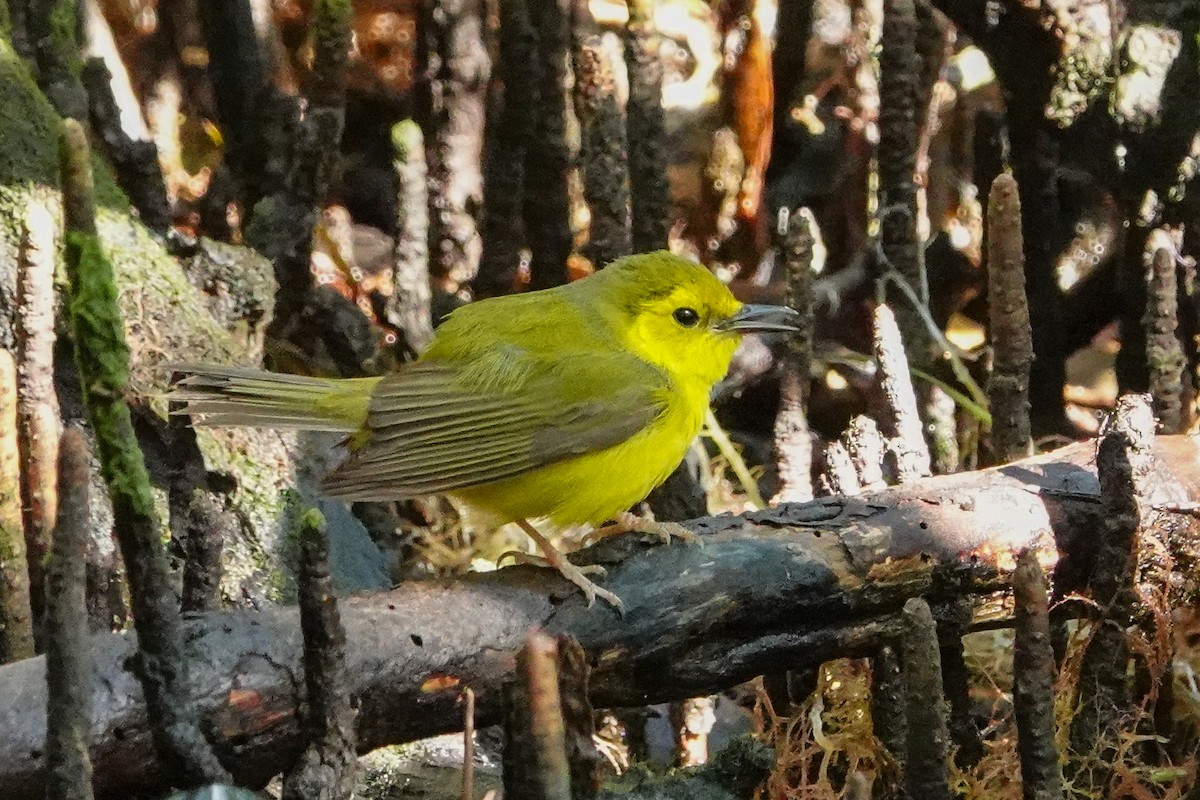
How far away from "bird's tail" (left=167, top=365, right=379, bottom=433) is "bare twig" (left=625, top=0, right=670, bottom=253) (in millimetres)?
1250

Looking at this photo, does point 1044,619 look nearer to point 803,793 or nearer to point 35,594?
point 803,793

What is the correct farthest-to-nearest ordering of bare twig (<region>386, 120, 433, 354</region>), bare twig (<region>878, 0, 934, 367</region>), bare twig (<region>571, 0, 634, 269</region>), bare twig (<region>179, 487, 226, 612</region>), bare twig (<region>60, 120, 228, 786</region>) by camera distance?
bare twig (<region>386, 120, 433, 354</region>) < bare twig (<region>878, 0, 934, 367</region>) < bare twig (<region>571, 0, 634, 269</region>) < bare twig (<region>179, 487, 226, 612</region>) < bare twig (<region>60, 120, 228, 786</region>)

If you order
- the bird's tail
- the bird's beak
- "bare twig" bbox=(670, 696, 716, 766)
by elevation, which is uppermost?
the bird's beak

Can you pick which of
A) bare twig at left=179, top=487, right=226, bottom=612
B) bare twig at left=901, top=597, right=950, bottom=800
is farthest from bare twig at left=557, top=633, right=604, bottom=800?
bare twig at left=179, top=487, right=226, bottom=612

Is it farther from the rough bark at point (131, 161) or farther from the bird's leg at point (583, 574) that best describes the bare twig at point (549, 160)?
the bird's leg at point (583, 574)

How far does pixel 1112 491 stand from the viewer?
2367 millimetres

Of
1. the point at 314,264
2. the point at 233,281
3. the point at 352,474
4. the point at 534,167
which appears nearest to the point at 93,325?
the point at 352,474

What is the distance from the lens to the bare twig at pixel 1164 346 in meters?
3.12

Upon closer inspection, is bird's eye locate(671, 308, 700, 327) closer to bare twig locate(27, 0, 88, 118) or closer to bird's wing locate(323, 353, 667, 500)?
bird's wing locate(323, 353, 667, 500)

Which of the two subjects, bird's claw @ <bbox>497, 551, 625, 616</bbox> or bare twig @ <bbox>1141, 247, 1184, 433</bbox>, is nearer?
bird's claw @ <bbox>497, 551, 625, 616</bbox>

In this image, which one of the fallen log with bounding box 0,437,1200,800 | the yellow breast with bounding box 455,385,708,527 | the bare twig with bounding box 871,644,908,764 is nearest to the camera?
the fallen log with bounding box 0,437,1200,800

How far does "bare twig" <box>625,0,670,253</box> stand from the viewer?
359 cm

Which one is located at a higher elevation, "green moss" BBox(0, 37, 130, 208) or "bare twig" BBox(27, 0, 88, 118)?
"bare twig" BBox(27, 0, 88, 118)

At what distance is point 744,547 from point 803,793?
59 cm
